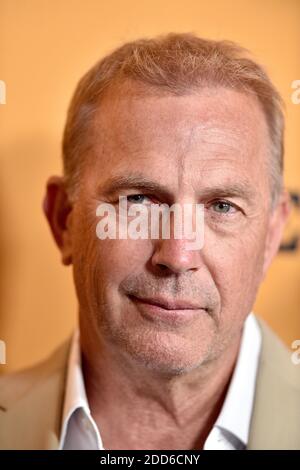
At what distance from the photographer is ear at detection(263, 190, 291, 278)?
1.02 m

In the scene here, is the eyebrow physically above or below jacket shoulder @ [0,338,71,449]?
above

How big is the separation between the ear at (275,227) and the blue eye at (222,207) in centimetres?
12

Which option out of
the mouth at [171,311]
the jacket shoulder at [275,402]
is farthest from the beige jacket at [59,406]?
the mouth at [171,311]

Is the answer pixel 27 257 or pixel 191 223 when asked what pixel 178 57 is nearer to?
pixel 191 223

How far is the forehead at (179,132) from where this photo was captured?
88 cm

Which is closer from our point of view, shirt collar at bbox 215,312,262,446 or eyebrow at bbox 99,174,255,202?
eyebrow at bbox 99,174,255,202

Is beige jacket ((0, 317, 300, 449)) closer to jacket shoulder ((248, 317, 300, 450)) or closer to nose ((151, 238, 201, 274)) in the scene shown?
jacket shoulder ((248, 317, 300, 450))

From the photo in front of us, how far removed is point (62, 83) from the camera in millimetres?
1101

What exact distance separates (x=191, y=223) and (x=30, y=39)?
0.48m

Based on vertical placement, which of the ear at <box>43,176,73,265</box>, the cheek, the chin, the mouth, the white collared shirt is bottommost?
the white collared shirt

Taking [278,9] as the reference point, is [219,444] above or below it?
below

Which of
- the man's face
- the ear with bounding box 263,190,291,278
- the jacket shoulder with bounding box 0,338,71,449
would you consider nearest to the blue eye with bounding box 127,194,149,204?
the man's face
